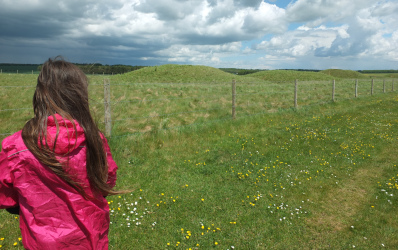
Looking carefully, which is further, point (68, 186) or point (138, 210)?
point (138, 210)

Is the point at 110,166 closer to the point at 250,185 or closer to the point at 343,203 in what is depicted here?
the point at 250,185

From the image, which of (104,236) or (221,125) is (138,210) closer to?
(104,236)

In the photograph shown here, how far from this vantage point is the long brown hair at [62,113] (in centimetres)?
170

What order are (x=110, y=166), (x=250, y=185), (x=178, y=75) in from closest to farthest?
(x=110, y=166) < (x=250, y=185) < (x=178, y=75)

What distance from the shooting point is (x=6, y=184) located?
173 centimetres

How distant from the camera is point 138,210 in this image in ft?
16.1

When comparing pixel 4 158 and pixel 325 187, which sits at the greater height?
pixel 4 158

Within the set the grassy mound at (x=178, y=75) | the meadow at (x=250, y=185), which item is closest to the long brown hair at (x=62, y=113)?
the meadow at (x=250, y=185)

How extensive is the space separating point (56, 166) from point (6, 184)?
0.34 meters

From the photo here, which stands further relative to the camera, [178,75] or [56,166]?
[178,75]

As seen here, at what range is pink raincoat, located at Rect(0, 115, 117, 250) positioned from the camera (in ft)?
5.57

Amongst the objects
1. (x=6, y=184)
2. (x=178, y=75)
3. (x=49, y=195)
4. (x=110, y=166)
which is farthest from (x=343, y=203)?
(x=178, y=75)

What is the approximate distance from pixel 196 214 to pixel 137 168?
2430mm

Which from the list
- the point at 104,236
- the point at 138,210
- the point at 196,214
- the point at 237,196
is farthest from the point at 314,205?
the point at 104,236
